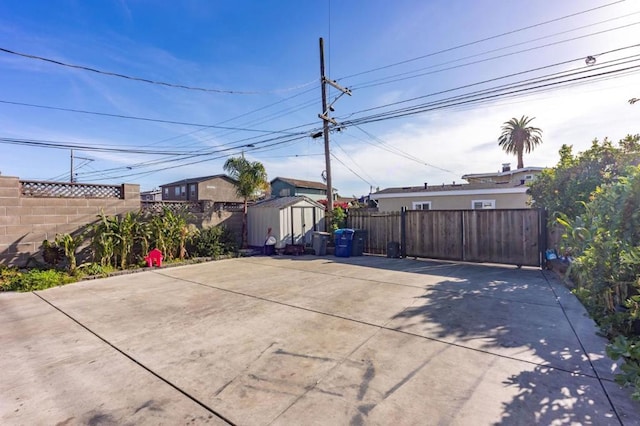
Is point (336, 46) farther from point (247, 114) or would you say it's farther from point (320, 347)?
point (320, 347)

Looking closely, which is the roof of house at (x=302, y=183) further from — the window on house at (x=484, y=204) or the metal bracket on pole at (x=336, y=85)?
the metal bracket on pole at (x=336, y=85)

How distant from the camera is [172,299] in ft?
17.8

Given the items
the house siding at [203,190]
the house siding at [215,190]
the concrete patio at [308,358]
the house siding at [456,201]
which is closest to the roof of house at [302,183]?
the house siding at [215,190]

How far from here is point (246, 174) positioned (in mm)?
11875

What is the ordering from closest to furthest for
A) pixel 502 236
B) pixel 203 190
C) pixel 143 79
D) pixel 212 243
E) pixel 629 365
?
pixel 629 365 → pixel 502 236 → pixel 143 79 → pixel 212 243 → pixel 203 190

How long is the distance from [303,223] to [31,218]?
318 inches

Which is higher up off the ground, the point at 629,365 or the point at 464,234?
the point at 464,234

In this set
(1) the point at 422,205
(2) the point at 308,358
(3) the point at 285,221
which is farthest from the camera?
(1) the point at 422,205

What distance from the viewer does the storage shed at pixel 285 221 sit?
37.9ft

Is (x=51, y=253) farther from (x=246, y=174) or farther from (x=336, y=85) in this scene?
(x=336, y=85)

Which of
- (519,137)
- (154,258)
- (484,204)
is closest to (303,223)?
(154,258)

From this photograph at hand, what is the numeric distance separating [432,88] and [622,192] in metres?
7.79

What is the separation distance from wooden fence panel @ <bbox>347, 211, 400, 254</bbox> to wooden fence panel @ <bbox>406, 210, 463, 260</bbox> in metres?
0.54

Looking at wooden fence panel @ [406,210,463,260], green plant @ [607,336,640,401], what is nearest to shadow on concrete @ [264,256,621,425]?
green plant @ [607,336,640,401]
